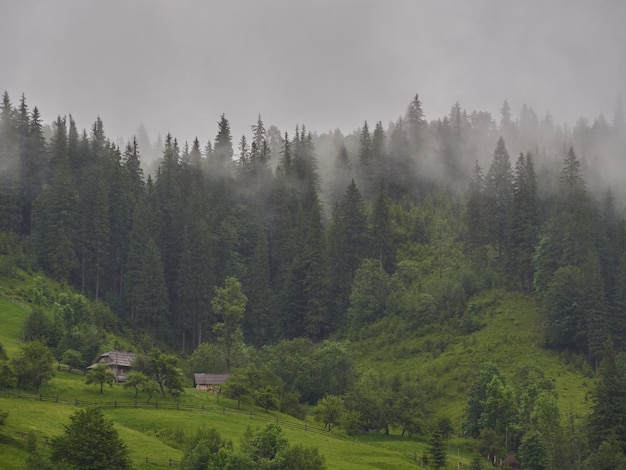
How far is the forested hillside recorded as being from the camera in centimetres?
13538

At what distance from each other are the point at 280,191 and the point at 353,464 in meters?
96.6

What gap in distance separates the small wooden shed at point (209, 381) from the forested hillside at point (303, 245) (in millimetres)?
8009

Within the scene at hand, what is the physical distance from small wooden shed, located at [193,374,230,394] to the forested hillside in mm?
8009

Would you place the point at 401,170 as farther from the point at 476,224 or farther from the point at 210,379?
the point at 210,379

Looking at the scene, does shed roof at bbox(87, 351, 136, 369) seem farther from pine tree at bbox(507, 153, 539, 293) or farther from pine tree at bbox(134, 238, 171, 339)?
pine tree at bbox(507, 153, 539, 293)

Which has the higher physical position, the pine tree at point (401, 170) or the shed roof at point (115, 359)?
the pine tree at point (401, 170)

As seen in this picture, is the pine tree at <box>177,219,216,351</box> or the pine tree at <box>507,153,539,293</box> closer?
the pine tree at <box>507,153,539,293</box>

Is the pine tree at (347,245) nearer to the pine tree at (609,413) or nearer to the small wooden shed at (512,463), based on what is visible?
the small wooden shed at (512,463)

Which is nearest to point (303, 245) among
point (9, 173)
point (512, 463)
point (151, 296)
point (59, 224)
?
point (151, 296)

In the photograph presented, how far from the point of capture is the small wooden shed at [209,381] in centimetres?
11662

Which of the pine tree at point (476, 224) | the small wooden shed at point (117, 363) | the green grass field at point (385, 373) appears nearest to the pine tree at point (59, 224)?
the green grass field at point (385, 373)

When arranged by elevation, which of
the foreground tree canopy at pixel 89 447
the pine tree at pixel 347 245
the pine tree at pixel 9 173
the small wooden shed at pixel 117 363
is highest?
the pine tree at pixel 9 173

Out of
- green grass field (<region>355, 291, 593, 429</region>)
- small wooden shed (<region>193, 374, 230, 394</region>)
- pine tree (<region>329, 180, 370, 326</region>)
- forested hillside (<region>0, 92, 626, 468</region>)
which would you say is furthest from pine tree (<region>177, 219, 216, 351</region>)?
small wooden shed (<region>193, 374, 230, 394</region>)

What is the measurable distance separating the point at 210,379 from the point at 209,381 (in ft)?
1.61
